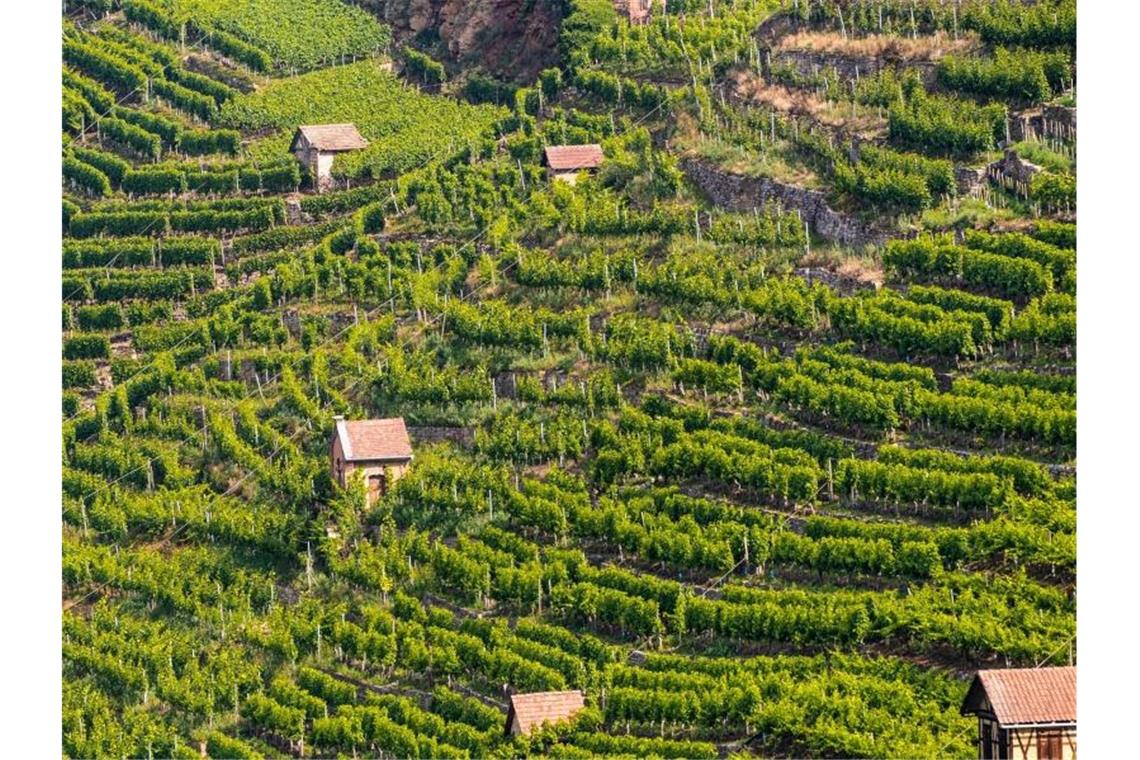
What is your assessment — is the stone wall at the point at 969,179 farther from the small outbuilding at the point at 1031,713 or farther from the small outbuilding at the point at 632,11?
the small outbuilding at the point at 1031,713

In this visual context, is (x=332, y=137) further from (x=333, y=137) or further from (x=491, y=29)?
(x=491, y=29)

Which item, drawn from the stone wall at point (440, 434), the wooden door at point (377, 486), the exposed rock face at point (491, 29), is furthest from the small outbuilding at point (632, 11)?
the wooden door at point (377, 486)

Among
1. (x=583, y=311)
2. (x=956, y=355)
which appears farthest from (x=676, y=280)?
(x=956, y=355)

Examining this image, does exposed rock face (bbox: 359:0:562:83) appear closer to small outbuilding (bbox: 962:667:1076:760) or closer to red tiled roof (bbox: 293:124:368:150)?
red tiled roof (bbox: 293:124:368:150)

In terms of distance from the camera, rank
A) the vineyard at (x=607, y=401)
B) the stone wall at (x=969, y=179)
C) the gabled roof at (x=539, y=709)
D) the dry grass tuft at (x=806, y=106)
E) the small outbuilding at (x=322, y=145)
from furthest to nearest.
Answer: the small outbuilding at (x=322, y=145) → the dry grass tuft at (x=806, y=106) → the stone wall at (x=969, y=179) → the vineyard at (x=607, y=401) → the gabled roof at (x=539, y=709)

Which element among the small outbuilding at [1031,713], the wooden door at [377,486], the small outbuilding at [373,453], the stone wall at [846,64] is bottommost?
the small outbuilding at [1031,713]

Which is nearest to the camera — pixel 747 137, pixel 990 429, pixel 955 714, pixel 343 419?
pixel 955 714

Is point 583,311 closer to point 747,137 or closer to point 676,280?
point 676,280

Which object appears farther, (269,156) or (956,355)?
(269,156)

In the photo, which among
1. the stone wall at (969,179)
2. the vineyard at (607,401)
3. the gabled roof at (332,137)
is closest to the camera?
the vineyard at (607,401)
